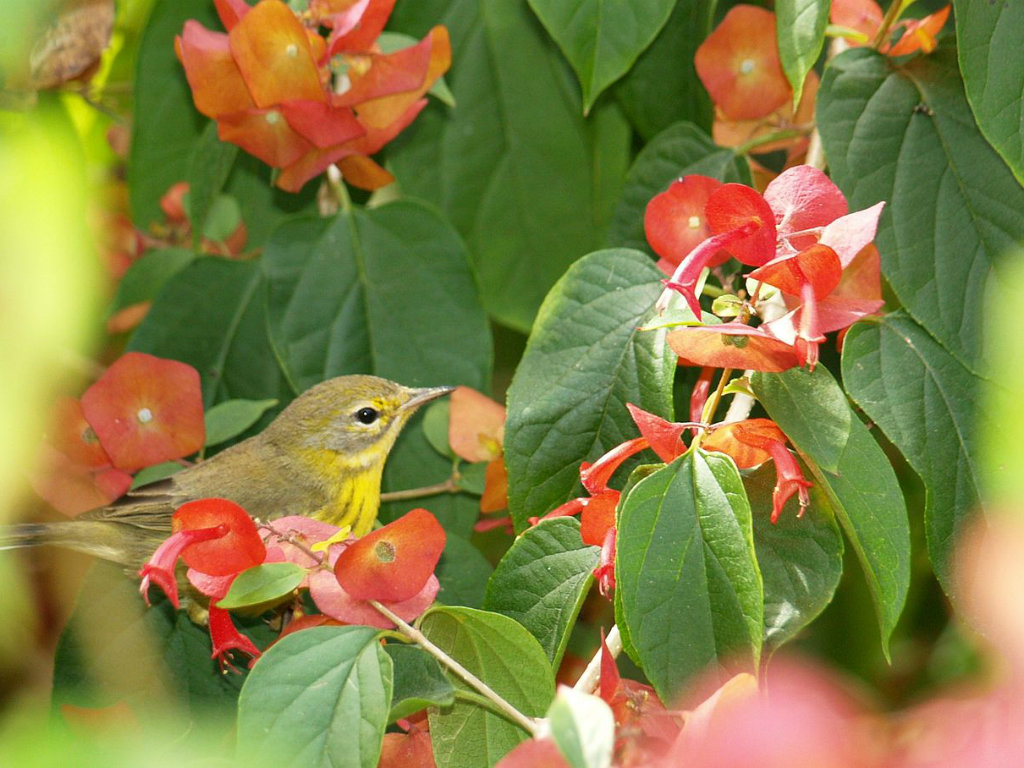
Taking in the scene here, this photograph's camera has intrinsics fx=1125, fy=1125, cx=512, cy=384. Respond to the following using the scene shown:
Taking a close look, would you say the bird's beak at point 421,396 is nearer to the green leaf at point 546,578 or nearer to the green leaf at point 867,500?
the green leaf at point 546,578

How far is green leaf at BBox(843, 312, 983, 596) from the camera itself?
55.4 inches

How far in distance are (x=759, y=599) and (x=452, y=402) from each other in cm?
99

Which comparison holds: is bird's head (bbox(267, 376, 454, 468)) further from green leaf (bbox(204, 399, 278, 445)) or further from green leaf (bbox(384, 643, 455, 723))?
green leaf (bbox(384, 643, 455, 723))

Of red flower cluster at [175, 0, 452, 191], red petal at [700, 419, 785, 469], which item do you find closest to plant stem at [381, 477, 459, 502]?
red flower cluster at [175, 0, 452, 191]

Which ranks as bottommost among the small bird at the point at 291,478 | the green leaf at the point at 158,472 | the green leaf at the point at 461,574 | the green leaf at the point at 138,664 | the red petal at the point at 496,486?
the small bird at the point at 291,478

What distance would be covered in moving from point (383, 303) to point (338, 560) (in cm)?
98

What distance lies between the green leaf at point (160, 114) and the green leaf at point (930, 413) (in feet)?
5.77

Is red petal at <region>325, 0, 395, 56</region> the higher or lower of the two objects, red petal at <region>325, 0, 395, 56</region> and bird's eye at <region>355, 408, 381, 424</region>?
the higher

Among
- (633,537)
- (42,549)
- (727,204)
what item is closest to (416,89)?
(727,204)

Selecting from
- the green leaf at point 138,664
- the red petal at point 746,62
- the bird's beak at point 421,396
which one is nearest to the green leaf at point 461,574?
the green leaf at point 138,664

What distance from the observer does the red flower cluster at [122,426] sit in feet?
6.79

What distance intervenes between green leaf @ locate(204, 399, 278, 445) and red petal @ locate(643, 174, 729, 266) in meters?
0.90

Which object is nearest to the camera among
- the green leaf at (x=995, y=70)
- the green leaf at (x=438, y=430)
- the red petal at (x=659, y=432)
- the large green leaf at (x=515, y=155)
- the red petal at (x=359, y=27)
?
the red petal at (x=659, y=432)

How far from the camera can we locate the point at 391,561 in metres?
1.39
